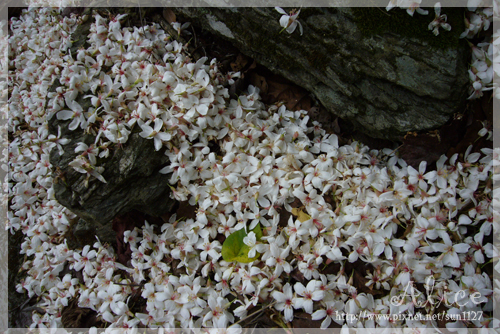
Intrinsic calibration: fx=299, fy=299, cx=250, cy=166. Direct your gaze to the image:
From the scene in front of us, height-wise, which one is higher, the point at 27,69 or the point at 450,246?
the point at 450,246

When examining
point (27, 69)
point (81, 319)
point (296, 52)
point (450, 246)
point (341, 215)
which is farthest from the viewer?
point (27, 69)

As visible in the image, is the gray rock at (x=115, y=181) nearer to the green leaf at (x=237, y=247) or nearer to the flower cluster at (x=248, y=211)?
the flower cluster at (x=248, y=211)

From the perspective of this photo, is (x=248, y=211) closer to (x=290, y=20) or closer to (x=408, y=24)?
(x=290, y=20)

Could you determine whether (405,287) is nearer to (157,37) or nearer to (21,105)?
(157,37)

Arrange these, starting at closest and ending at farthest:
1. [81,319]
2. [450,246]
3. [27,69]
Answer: [450,246] → [81,319] → [27,69]

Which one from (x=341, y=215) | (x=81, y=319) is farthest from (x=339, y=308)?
(x=81, y=319)

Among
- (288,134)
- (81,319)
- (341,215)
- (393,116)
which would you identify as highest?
(393,116)

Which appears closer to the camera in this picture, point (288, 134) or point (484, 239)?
point (484, 239)
